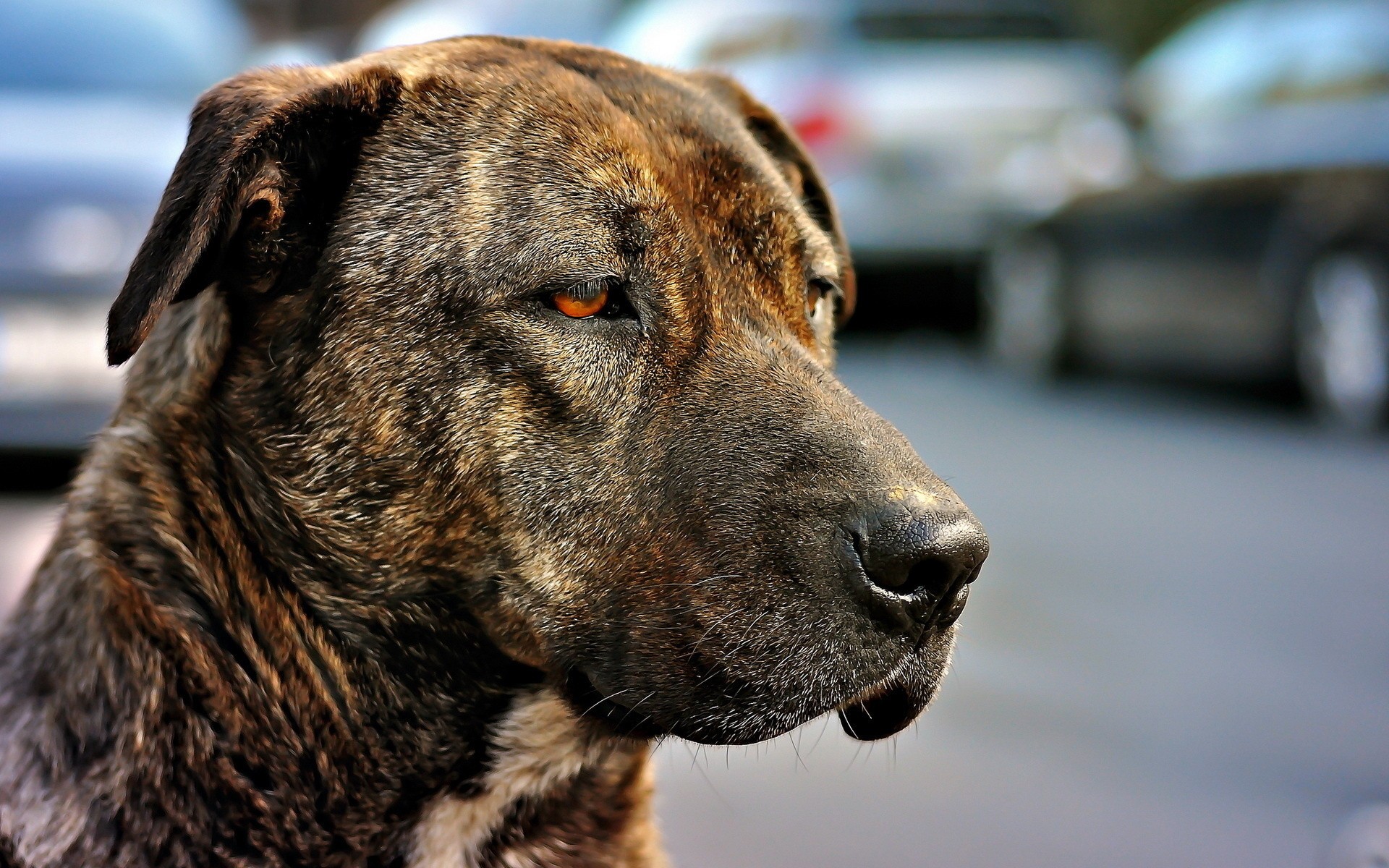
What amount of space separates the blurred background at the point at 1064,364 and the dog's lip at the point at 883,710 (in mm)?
539

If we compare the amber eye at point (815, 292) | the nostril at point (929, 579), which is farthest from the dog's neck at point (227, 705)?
the amber eye at point (815, 292)

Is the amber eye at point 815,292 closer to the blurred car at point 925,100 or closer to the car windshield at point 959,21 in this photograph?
the blurred car at point 925,100

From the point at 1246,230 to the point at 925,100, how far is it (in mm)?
2946

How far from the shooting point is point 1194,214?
10.0 m

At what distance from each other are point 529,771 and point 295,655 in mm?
499

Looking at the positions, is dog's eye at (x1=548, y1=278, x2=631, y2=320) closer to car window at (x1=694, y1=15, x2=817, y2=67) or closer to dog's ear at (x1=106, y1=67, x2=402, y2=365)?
dog's ear at (x1=106, y1=67, x2=402, y2=365)

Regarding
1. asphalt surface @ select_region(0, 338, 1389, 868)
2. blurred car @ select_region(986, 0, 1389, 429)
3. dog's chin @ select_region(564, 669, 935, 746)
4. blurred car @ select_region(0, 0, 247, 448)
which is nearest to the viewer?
dog's chin @ select_region(564, 669, 935, 746)

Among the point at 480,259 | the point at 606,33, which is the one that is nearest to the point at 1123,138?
the point at 606,33

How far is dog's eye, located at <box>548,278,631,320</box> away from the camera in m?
2.83

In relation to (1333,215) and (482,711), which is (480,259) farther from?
(1333,215)

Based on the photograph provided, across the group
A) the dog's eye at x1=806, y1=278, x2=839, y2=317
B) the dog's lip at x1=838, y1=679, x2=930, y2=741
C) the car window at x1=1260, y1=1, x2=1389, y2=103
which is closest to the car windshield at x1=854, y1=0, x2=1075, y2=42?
the car window at x1=1260, y1=1, x2=1389, y2=103

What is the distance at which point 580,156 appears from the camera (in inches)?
114

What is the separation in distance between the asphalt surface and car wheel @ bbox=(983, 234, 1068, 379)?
8.92 feet

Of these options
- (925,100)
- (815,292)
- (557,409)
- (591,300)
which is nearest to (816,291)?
(815,292)
